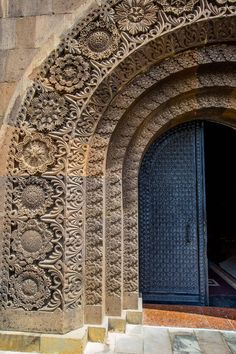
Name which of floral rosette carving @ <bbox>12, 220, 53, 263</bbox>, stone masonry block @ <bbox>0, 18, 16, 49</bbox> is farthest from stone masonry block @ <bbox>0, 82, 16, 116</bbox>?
floral rosette carving @ <bbox>12, 220, 53, 263</bbox>

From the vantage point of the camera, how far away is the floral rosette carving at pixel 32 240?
2.73 m

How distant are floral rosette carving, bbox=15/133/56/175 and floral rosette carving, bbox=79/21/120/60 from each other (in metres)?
0.99

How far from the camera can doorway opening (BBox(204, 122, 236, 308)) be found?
5.46m

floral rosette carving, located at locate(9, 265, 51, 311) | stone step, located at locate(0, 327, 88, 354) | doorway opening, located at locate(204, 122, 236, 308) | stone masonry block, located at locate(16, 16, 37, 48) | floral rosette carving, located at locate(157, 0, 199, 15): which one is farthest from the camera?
doorway opening, located at locate(204, 122, 236, 308)

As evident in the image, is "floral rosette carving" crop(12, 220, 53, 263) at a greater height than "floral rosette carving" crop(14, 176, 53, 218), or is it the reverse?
"floral rosette carving" crop(14, 176, 53, 218)

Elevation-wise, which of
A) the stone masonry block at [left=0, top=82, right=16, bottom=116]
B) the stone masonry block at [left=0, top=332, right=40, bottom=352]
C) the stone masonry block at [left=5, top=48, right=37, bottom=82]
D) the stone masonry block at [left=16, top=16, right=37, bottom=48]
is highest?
the stone masonry block at [left=16, top=16, right=37, bottom=48]

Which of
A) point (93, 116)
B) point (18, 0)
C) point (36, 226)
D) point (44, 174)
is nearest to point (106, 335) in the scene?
point (36, 226)

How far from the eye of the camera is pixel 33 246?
275 centimetres

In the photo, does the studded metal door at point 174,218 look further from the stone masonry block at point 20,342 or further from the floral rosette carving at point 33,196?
the stone masonry block at point 20,342

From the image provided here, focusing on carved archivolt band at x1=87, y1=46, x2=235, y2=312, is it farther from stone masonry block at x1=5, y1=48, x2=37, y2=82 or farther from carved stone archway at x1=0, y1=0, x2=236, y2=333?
stone masonry block at x1=5, y1=48, x2=37, y2=82

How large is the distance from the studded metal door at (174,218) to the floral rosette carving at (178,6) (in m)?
1.34

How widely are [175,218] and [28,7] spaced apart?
302 cm

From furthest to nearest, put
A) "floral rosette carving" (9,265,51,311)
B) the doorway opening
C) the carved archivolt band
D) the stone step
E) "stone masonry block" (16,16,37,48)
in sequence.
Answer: the doorway opening → "stone masonry block" (16,16,37,48) → the carved archivolt band → "floral rosette carving" (9,265,51,311) → the stone step

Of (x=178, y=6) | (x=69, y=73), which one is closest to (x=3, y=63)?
(x=69, y=73)
